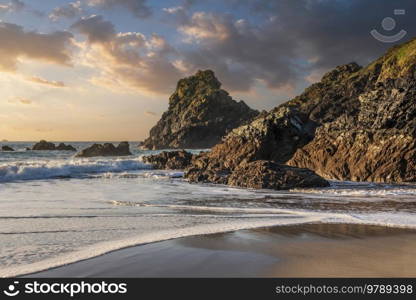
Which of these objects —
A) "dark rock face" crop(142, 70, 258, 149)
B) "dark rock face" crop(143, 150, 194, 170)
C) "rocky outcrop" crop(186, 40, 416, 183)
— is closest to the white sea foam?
"rocky outcrop" crop(186, 40, 416, 183)

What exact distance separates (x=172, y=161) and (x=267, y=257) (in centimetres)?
2569

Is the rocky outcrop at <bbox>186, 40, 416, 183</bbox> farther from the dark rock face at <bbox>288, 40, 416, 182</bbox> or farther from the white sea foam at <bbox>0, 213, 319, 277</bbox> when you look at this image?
the white sea foam at <bbox>0, 213, 319, 277</bbox>

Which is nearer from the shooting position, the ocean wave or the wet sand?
the wet sand

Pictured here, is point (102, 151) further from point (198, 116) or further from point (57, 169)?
point (198, 116)

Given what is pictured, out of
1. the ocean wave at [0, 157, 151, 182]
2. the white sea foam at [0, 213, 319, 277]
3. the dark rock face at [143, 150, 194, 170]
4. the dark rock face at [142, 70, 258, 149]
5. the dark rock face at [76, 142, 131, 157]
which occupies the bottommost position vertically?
the white sea foam at [0, 213, 319, 277]

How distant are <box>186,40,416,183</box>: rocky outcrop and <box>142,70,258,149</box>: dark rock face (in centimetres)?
11193

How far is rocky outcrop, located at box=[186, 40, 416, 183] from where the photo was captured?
1808 cm

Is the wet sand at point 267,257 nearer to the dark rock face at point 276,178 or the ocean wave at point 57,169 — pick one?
the dark rock face at point 276,178

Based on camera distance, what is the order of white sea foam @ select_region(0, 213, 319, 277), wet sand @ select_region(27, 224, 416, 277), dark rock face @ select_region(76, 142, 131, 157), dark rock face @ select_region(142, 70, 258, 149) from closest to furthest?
wet sand @ select_region(27, 224, 416, 277), white sea foam @ select_region(0, 213, 319, 277), dark rock face @ select_region(76, 142, 131, 157), dark rock face @ select_region(142, 70, 258, 149)

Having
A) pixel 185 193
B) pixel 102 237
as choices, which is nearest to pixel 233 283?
pixel 102 237

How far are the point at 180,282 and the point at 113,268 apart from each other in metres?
1.06

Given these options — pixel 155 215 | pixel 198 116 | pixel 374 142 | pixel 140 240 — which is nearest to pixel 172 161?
pixel 374 142

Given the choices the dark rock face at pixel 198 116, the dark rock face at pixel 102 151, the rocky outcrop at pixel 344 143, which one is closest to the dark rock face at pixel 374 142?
the rocky outcrop at pixel 344 143

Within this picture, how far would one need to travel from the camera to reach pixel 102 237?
6.99 m
